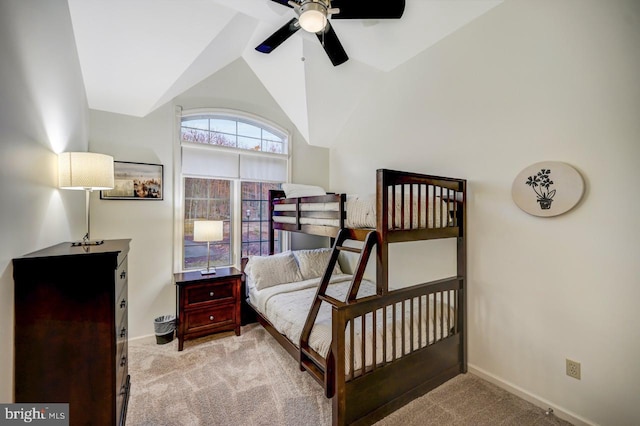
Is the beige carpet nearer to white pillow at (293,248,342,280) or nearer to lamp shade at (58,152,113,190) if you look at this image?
white pillow at (293,248,342,280)

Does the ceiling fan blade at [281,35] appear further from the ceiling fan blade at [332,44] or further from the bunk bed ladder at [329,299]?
the bunk bed ladder at [329,299]

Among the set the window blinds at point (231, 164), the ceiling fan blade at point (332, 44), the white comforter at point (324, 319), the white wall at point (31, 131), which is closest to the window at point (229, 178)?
the window blinds at point (231, 164)

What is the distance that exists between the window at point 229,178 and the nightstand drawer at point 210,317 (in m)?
0.71

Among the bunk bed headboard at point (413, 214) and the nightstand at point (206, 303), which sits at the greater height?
the bunk bed headboard at point (413, 214)

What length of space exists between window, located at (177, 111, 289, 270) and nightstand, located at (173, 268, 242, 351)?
1.74ft

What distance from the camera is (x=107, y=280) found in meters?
1.33

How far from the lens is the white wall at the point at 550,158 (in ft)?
5.60

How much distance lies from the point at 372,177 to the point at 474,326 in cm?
203

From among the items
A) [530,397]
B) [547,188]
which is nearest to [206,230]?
[547,188]

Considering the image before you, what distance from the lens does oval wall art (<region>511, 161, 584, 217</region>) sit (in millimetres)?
1874

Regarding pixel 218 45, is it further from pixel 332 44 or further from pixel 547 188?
pixel 547 188

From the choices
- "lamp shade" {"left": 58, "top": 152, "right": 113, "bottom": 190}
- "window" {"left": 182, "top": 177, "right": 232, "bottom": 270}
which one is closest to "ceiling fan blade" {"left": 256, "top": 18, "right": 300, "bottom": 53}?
"lamp shade" {"left": 58, "top": 152, "right": 113, "bottom": 190}

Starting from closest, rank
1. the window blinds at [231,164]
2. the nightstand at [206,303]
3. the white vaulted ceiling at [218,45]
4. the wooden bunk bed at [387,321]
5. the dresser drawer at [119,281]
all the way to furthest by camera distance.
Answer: the dresser drawer at [119,281]
the wooden bunk bed at [387,321]
the white vaulted ceiling at [218,45]
the nightstand at [206,303]
the window blinds at [231,164]

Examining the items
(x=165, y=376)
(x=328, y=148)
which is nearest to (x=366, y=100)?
(x=328, y=148)
